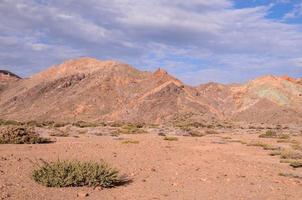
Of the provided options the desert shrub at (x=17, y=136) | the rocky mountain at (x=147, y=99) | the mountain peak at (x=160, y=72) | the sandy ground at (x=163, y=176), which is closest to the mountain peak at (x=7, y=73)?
the rocky mountain at (x=147, y=99)

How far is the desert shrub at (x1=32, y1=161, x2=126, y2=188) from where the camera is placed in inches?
495

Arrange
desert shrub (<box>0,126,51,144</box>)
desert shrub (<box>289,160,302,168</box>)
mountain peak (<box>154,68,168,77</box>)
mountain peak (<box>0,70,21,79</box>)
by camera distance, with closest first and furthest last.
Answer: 1. desert shrub (<box>289,160,302,168</box>)
2. desert shrub (<box>0,126,51,144</box>)
3. mountain peak (<box>154,68,168,77</box>)
4. mountain peak (<box>0,70,21,79</box>)

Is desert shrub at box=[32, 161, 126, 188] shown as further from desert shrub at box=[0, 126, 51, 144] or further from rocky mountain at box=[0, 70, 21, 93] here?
rocky mountain at box=[0, 70, 21, 93]

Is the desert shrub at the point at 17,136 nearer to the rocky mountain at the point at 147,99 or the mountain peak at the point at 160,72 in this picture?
the rocky mountain at the point at 147,99

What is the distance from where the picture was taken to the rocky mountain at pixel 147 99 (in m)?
69.9

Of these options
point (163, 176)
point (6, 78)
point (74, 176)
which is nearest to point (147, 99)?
point (6, 78)

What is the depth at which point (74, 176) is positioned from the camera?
42.2 ft

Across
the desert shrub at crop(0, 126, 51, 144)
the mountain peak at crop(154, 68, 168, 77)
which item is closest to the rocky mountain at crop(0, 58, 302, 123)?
the mountain peak at crop(154, 68, 168, 77)

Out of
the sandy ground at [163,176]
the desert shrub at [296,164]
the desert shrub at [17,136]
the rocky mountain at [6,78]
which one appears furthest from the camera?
the rocky mountain at [6,78]

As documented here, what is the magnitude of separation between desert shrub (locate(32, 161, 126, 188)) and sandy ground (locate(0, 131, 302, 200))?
30 cm

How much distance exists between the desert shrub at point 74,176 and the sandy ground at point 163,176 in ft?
0.99

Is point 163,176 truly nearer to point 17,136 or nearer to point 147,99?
point 17,136

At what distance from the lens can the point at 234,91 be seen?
7619 centimetres

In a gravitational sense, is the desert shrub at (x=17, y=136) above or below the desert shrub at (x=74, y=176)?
above
